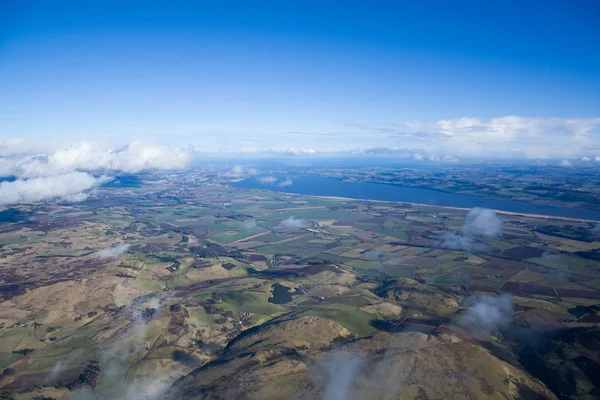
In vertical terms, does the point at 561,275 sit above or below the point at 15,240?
above

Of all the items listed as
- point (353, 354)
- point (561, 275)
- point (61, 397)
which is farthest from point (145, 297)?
point (561, 275)

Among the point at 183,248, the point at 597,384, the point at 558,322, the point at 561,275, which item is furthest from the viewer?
the point at 183,248

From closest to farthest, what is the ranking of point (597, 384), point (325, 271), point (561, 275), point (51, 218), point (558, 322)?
point (597, 384) → point (558, 322) → point (561, 275) → point (325, 271) → point (51, 218)

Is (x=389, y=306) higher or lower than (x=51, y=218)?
higher

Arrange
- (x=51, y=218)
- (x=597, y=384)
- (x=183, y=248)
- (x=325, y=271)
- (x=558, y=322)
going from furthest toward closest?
(x=51, y=218) < (x=183, y=248) < (x=325, y=271) < (x=558, y=322) < (x=597, y=384)

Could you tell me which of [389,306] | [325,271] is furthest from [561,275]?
[325,271]

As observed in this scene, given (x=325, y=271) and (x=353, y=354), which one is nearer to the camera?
(x=353, y=354)

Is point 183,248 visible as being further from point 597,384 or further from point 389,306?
point 597,384

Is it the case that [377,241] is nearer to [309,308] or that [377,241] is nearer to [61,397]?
[309,308]

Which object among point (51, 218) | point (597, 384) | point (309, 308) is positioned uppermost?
point (597, 384)
